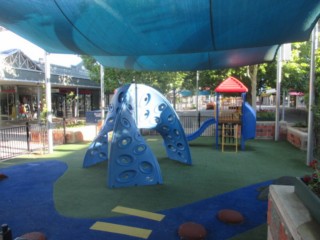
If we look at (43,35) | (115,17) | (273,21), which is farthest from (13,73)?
(273,21)

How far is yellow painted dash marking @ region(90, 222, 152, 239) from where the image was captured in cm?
477

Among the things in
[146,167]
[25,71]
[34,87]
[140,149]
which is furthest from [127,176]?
[34,87]

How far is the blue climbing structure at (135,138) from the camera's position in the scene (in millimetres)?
7414

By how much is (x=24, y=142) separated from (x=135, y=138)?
8488 mm

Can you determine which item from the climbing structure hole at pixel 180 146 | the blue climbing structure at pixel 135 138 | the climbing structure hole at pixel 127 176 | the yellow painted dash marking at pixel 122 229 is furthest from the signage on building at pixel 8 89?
the yellow painted dash marking at pixel 122 229

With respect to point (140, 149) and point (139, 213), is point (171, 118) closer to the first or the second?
point (140, 149)

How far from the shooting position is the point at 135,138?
765 centimetres

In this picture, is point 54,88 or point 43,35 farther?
point 54,88

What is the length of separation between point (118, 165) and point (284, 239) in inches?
198

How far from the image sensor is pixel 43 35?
4.71m

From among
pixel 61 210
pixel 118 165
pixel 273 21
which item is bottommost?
pixel 61 210

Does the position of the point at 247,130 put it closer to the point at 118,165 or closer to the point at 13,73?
the point at 118,165

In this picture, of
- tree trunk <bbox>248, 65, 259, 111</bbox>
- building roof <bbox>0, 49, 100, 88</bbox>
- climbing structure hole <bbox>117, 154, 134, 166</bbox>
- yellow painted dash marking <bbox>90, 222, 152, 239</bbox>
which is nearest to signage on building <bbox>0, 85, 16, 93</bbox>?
building roof <bbox>0, 49, 100, 88</bbox>

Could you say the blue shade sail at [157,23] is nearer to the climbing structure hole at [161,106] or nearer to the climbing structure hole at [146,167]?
the climbing structure hole at [146,167]
